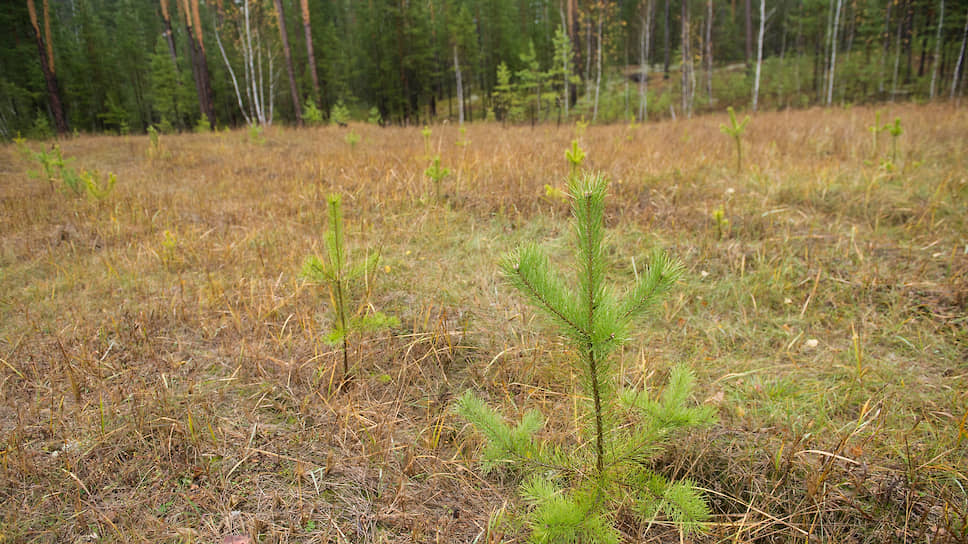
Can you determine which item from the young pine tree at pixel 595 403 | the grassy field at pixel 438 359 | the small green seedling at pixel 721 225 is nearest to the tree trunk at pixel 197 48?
the grassy field at pixel 438 359

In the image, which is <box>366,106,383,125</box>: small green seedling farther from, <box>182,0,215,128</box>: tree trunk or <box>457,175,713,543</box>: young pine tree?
<box>457,175,713,543</box>: young pine tree

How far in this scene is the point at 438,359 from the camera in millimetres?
2297

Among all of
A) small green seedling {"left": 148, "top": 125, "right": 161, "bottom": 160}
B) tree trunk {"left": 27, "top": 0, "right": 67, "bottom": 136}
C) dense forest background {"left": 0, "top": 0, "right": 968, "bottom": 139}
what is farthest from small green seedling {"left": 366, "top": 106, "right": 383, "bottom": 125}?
tree trunk {"left": 27, "top": 0, "right": 67, "bottom": 136}

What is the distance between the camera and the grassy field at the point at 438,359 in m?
1.51

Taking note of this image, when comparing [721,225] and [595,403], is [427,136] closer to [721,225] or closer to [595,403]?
[721,225]

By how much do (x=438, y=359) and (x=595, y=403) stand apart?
3.89 feet

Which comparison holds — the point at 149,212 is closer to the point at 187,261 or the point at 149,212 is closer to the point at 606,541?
the point at 187,261

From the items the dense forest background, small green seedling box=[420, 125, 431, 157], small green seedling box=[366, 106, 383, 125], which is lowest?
small green seedling box=[420, 125, 431, 157]

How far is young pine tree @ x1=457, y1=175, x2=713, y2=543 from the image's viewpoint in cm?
105

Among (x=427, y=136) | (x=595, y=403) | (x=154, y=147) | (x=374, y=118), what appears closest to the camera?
(x=595, y=403)

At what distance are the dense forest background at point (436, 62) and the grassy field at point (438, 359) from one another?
52.2 feet

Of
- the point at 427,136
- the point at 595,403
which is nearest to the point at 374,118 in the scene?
the point at 427,136

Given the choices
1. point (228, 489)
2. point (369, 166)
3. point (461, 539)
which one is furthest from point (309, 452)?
point (369, 166)

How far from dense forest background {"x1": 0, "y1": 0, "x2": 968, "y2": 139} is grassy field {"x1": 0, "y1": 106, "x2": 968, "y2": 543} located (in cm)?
1590
